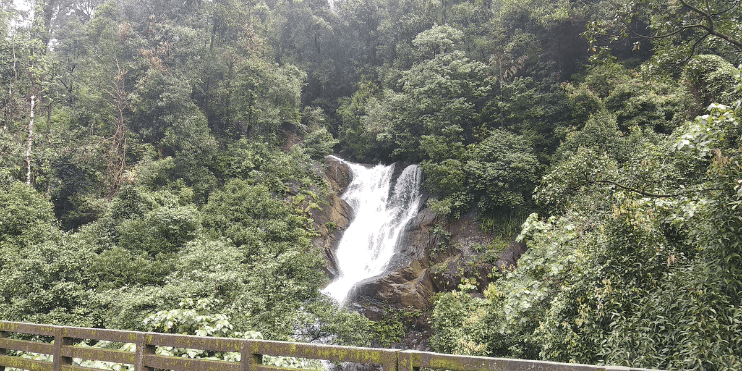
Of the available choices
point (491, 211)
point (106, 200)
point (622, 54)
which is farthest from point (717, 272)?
point (622, 54)

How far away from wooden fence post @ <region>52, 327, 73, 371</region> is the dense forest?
153 centimetres

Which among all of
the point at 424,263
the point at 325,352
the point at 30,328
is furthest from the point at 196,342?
the point at 424,263

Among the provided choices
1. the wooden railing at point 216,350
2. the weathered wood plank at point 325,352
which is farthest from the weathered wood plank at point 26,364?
the weathered wood plank at point 325,352

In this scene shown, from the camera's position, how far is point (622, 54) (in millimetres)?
24672

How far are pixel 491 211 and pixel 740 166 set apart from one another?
692 inches

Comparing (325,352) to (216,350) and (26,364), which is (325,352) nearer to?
(216,350)

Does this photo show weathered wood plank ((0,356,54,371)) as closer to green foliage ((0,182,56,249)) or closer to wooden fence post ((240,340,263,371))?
wooden fence post ((240,340,263,371))

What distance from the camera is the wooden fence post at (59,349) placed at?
16.2ft

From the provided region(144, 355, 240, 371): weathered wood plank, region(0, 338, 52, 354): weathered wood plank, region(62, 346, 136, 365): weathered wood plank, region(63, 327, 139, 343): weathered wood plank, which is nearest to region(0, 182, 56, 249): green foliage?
region(0, 338, 52, 354): weathered wood plank

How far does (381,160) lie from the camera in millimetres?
30156

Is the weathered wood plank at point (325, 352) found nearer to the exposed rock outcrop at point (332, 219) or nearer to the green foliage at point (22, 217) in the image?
the green foliage at point (22, 217)

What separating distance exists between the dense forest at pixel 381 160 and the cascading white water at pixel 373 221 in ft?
6.72

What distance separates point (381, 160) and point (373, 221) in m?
7.15

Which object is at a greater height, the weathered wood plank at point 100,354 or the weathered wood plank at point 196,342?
the weathered wood plank at point 196,342
